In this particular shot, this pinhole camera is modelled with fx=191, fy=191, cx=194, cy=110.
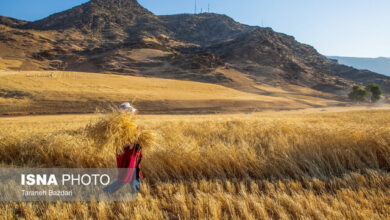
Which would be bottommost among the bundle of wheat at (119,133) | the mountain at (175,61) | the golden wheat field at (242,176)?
the golden wheat field at (242,176)

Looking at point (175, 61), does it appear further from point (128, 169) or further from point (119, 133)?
point (128, 169)

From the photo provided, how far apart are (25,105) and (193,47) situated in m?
136

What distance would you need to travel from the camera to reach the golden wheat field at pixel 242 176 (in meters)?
2.39

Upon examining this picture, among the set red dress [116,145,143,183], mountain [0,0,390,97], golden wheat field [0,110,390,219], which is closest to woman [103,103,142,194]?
red dress [116,145,143,183]

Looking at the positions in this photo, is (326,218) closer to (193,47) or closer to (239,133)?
(239,133)

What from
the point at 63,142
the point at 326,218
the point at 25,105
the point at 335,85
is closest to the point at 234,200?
the point at 326,218

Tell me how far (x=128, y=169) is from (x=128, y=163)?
0.29 ft

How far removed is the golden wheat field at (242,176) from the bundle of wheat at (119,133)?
17 cm

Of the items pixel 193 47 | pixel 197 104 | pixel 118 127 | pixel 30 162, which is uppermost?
pixel 193 47

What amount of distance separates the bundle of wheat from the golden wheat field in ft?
0.56

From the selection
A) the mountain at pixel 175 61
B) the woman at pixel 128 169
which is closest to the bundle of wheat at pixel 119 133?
the woman at pixel 128 169

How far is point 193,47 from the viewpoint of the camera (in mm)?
151250

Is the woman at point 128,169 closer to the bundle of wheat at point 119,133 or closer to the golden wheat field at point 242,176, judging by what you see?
the bundle of wheat at point 119,133

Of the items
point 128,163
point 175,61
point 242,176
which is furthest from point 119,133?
point 175,61
